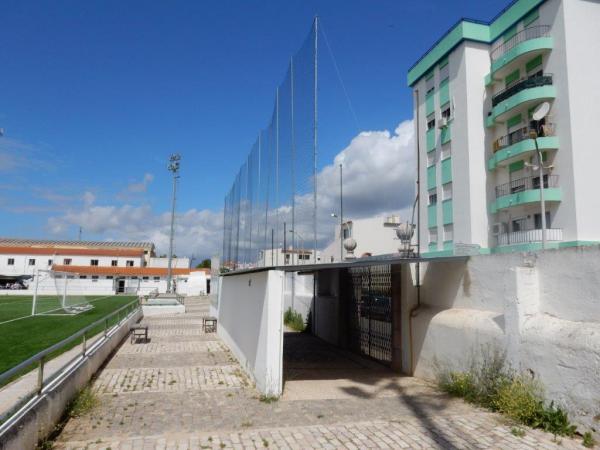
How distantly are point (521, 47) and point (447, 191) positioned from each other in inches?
330

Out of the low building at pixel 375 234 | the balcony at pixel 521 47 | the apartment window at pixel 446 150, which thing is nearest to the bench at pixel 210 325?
the apartment window at pixel 446 150

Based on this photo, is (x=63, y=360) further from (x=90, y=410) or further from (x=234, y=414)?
(x=234, y=414)

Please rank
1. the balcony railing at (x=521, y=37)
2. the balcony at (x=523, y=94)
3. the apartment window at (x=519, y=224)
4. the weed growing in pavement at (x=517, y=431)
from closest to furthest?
the weed growing in pavement at (x=517, y=431), the balcony at (x=523, y=94), the balcony railing at (x=521, y=37), the apartment window at (x=519, y=224)

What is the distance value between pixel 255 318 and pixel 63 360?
12.4 feet

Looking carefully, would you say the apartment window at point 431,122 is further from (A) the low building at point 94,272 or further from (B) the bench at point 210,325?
→ (A) the low building at point 94,272

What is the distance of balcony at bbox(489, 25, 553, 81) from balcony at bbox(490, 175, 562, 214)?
6070 mm

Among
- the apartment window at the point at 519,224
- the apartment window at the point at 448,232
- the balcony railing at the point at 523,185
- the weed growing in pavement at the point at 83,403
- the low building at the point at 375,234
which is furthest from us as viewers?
the low building at the point at 375,234

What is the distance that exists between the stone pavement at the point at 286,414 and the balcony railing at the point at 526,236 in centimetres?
1427

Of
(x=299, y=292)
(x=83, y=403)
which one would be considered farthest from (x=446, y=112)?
(x=83, y=403)

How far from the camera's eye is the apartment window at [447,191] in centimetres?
2633

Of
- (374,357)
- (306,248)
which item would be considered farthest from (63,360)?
(374,357)

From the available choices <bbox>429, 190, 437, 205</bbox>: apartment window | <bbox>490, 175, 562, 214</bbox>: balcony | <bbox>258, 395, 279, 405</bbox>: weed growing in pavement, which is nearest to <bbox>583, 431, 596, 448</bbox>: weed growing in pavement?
<bbox>258, 395, 279, 405</bbox>: weed growing in pavement

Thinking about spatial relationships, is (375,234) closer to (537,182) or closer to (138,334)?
(537,182)

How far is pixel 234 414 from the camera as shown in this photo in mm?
6551
